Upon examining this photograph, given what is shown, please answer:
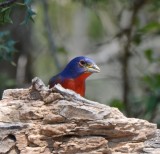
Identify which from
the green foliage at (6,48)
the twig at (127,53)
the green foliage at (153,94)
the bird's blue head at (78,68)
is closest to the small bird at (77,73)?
the bird's blue head at (78,68)

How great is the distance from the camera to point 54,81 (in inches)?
274

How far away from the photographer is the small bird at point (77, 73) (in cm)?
700

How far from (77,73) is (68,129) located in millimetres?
2955

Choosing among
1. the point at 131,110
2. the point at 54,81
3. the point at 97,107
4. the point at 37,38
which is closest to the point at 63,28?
the point at 37,38

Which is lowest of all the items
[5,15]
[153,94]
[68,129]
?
[68,129]

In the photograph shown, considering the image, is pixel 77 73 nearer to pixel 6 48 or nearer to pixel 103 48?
pixel 6 48

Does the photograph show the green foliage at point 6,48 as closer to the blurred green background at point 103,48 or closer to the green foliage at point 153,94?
the blurred green background at point 103,48

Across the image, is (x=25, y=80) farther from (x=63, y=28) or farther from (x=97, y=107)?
(x=97, y=107)

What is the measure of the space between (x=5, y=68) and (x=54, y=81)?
3515 mm

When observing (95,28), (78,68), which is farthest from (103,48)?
(78,68)

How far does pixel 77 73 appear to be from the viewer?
720cm

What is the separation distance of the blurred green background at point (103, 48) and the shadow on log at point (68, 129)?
1851 millimetres

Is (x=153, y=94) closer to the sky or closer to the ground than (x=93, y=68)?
closer to the sky

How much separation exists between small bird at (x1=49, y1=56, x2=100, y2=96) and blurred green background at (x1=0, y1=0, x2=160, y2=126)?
55cm
